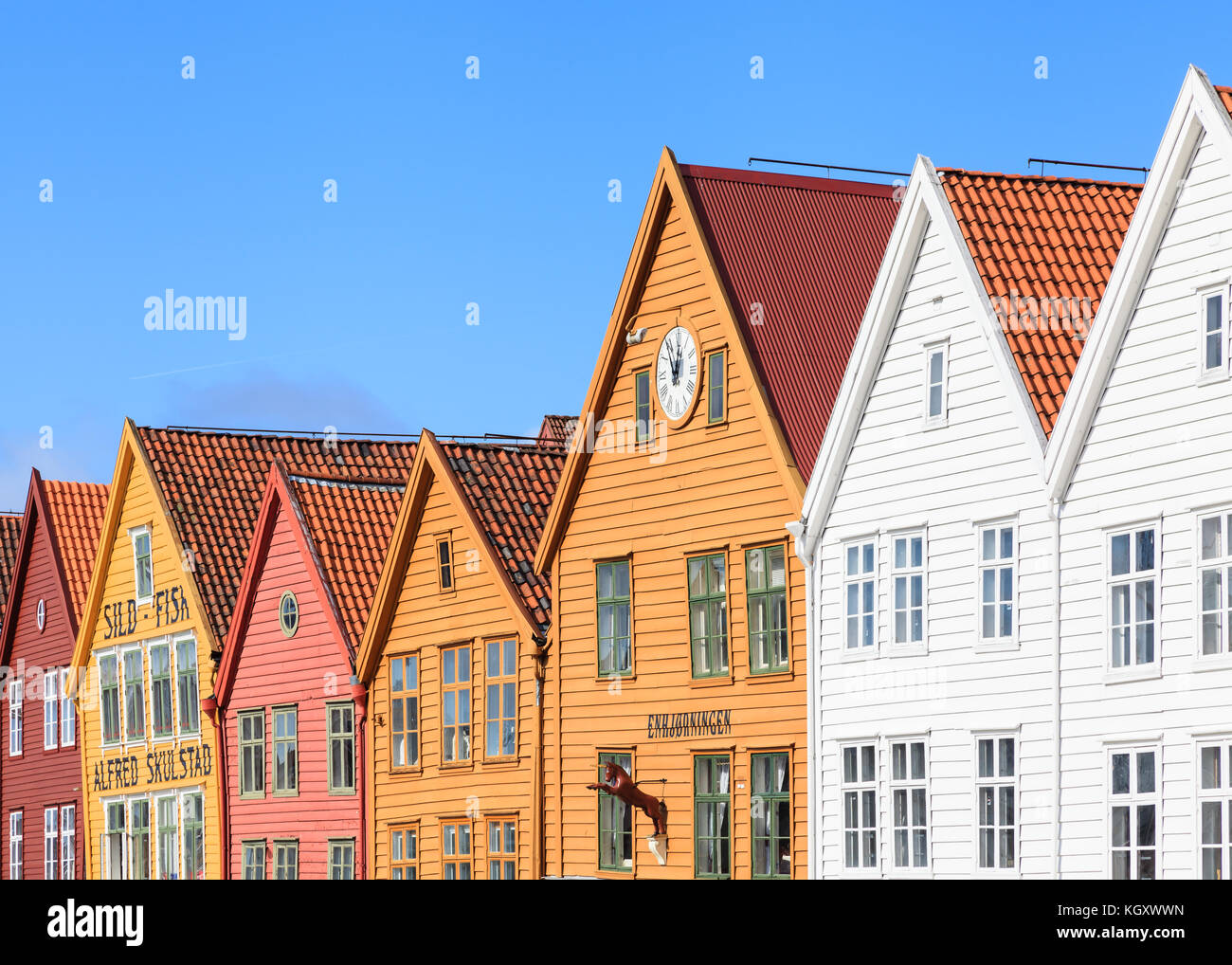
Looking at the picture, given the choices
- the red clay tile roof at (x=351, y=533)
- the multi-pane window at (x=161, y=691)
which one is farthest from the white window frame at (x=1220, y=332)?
the multi-pane window at (x=161, y=691)

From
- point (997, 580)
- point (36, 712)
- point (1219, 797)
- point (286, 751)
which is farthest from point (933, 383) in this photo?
point (36, 712)

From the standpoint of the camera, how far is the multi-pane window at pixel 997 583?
24734 millimetres

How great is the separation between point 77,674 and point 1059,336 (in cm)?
3117

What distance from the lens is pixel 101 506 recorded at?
174ft

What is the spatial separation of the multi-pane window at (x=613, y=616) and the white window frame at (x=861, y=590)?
17.1 ft

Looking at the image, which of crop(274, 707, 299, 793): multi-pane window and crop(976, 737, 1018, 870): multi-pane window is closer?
crop(976, 737, 1018, 870): multi-pane window

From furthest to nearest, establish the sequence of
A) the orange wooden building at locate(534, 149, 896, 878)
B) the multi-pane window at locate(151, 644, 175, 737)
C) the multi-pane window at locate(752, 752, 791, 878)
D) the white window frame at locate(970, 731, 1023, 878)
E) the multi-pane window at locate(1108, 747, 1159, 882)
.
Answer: the multi-pane window at locate(151, 644, 175, 737) → the orange wooden building at locate(534, 149, 896, 878) → the multi-pane window at locate(752, 752, 791, 878) → the white window frame at locate(970, 731, 1023, 878) → the multi-pane window at locate(1108, 747, 1159, 882)

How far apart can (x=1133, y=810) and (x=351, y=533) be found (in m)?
21.8

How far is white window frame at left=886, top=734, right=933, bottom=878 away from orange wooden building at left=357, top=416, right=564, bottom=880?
8589mm

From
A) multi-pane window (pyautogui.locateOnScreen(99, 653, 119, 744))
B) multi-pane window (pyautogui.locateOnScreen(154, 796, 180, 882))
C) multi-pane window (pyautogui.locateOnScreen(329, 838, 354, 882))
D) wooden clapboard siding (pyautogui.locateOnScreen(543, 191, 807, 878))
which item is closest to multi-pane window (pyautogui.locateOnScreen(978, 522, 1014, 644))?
wooden clapboard siding (pyautogui.locateOnScreen(543, 191, 807, 878))

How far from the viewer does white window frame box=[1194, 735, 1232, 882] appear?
21.2m

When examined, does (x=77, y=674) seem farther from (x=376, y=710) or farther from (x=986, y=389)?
(x=986, y=389)

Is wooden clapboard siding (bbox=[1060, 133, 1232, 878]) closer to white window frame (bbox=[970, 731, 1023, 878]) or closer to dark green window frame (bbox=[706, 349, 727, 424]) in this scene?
white window frame (bbox=[970, 731, 1023, 878])

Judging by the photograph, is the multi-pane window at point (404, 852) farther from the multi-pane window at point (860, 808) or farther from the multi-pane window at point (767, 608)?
the multi-pane window at point (860, 808)
